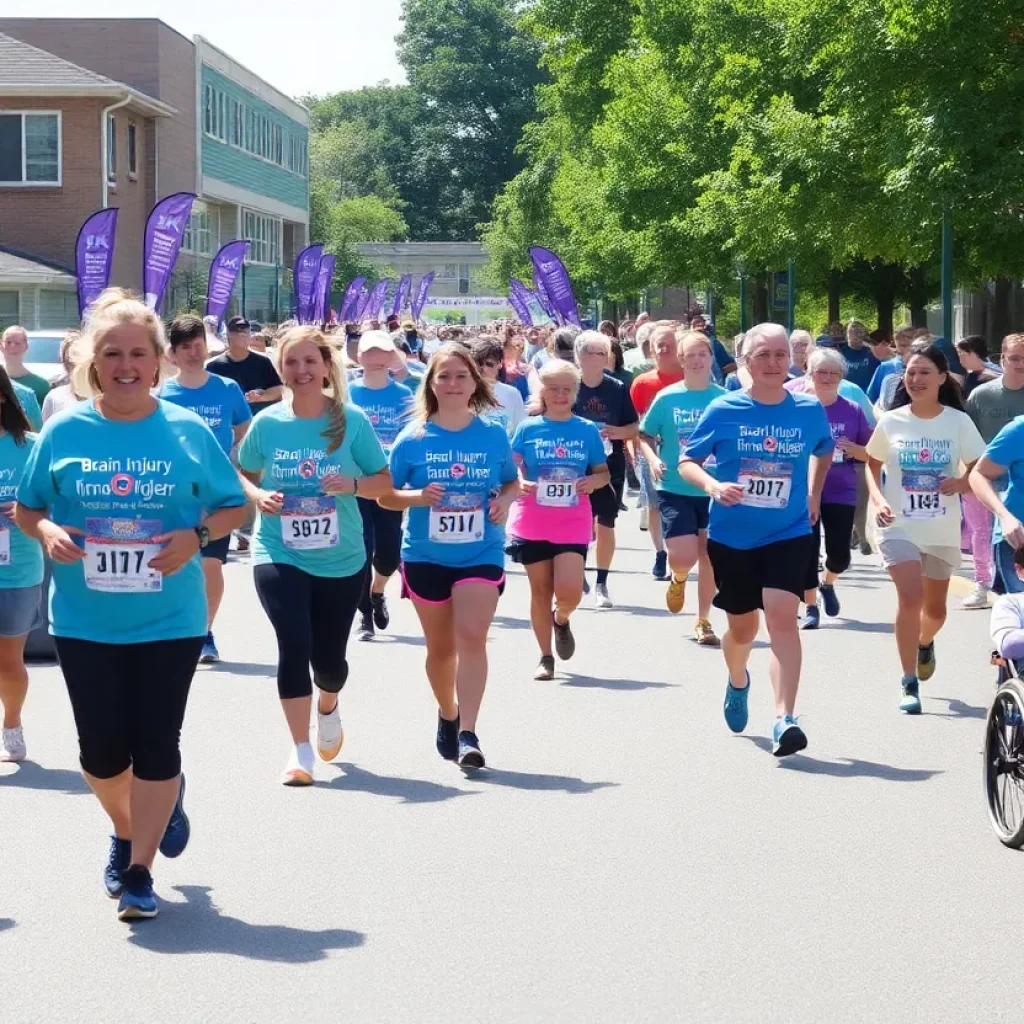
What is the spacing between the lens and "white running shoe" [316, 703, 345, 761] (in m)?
8.57

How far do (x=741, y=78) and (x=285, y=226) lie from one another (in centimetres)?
4661

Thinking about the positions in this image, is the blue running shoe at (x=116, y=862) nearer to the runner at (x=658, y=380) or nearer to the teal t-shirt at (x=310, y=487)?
the teal t-shirt at (x=310, y=487)

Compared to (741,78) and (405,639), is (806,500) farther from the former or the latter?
(741,78)

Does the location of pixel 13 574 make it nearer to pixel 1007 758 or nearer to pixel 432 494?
pixel 432 494

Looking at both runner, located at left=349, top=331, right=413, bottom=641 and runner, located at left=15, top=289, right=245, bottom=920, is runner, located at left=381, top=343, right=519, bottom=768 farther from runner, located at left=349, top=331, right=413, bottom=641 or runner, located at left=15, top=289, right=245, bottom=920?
runner, located at left=349, top=331, right=413, bottom=641

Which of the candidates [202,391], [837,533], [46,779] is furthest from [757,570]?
[837,533]

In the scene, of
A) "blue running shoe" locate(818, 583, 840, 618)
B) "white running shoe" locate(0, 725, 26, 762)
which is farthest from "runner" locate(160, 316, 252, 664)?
"blue running shoe" locate(818, 583, 840, 618)

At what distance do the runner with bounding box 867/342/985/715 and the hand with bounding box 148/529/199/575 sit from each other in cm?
471

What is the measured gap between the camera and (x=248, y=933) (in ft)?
19.5

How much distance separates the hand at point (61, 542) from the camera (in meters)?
5.79

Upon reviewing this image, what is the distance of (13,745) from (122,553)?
318 centimetres

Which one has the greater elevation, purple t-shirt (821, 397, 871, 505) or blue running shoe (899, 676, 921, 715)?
purple t-shirt (821, 397, 871, 505)

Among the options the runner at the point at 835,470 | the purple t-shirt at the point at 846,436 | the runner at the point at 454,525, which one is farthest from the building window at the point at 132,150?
the runner at the point at 454,525

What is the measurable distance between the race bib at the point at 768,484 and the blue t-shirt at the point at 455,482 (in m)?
1.02
